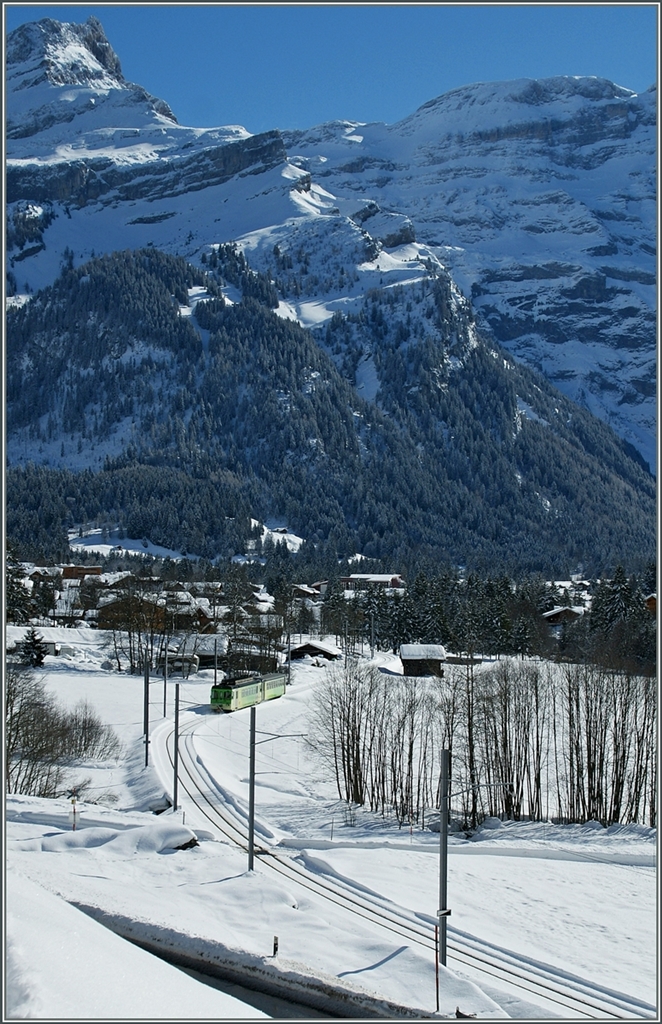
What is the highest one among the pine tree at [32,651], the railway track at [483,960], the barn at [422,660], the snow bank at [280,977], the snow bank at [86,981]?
the snow bank at [86,981]

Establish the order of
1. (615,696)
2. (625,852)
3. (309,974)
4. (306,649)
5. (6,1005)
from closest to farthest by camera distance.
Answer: (6,1005)
(309,974)
(625,852)
(615,696)
(306,649)

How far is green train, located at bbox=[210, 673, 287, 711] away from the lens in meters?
58.6

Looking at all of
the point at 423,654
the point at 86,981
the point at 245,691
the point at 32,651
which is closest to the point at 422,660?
the point at 423,654

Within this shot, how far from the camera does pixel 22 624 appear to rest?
85188mm

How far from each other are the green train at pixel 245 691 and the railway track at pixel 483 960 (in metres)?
27.0

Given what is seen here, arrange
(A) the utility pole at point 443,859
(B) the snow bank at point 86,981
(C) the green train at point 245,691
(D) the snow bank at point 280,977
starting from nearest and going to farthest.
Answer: (B) the snow bank at point 86,981 < (D) the snow bank at point 280,977 < (A) the utility pole at point 443,859 < (C) the green train at point 245,691

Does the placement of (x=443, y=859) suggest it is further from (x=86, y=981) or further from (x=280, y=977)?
(x=86, y=981)

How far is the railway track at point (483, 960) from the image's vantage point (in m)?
18.6

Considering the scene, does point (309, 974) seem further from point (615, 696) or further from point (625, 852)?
point (615, 696)

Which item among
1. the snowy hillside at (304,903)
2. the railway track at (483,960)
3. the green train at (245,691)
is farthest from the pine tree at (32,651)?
the railway track at (483,960)

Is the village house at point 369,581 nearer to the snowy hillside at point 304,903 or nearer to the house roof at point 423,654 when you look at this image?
the house roof at point 423,654

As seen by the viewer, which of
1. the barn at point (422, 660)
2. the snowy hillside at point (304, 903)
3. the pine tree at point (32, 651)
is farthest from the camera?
the barn at point (422, 660)

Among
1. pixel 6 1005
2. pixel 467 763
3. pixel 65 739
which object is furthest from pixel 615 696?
pixel 6 1005

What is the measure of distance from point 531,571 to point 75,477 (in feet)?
347
